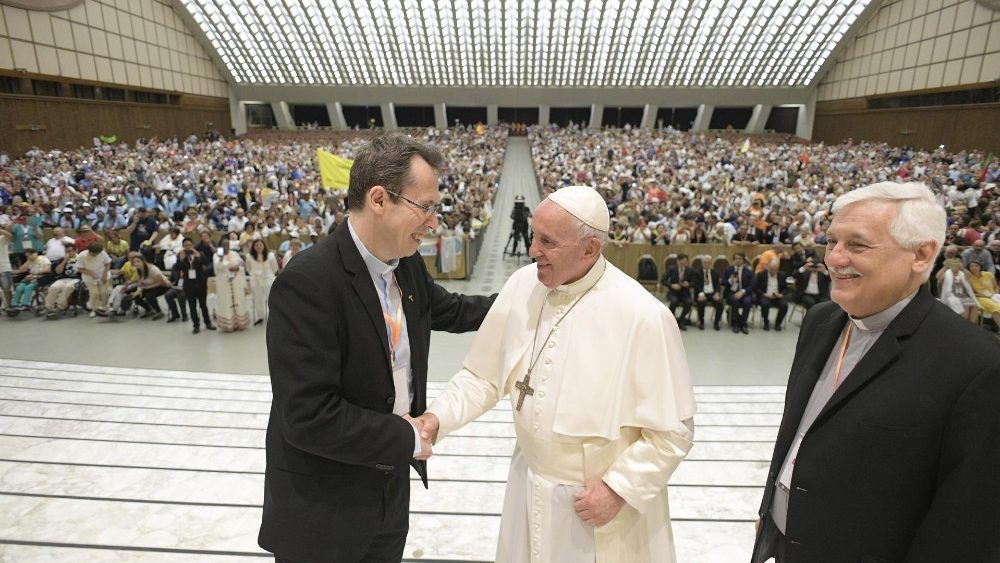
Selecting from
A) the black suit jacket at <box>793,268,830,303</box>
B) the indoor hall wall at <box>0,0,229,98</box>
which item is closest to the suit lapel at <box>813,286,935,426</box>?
the black suit jacket at <box>793,268,830,303</box>

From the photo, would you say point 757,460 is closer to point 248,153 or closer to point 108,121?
point 248,153

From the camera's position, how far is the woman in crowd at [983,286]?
820 centimetres

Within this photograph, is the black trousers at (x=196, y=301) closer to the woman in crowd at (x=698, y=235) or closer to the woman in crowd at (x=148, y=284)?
the woman in crowd at (x=148, y=284)

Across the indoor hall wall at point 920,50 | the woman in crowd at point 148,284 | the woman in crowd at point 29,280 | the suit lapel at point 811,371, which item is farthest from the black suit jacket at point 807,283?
the indoor hall wall at point 920,50

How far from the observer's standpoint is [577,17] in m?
40.3

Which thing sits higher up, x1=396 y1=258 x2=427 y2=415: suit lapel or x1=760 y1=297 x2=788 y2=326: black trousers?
x1=396 y1=258 x2=427 y2=415: suit lapel

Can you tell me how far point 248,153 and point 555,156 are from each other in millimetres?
16582

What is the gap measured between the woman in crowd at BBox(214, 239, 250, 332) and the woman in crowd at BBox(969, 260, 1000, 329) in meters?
11.6

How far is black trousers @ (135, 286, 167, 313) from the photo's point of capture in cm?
924

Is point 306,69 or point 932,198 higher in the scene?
point 306,69

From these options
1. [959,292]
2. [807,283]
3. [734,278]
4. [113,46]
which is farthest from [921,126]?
[113,46]

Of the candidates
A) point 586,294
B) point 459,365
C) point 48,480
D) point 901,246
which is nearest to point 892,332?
point 901,246

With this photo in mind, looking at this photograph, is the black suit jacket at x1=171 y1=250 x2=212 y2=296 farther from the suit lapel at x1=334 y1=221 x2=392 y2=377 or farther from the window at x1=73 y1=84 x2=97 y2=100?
the window at x1=73 y1=84 x2=97 y2=100

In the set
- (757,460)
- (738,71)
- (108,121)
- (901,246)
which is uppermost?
(738,71)
